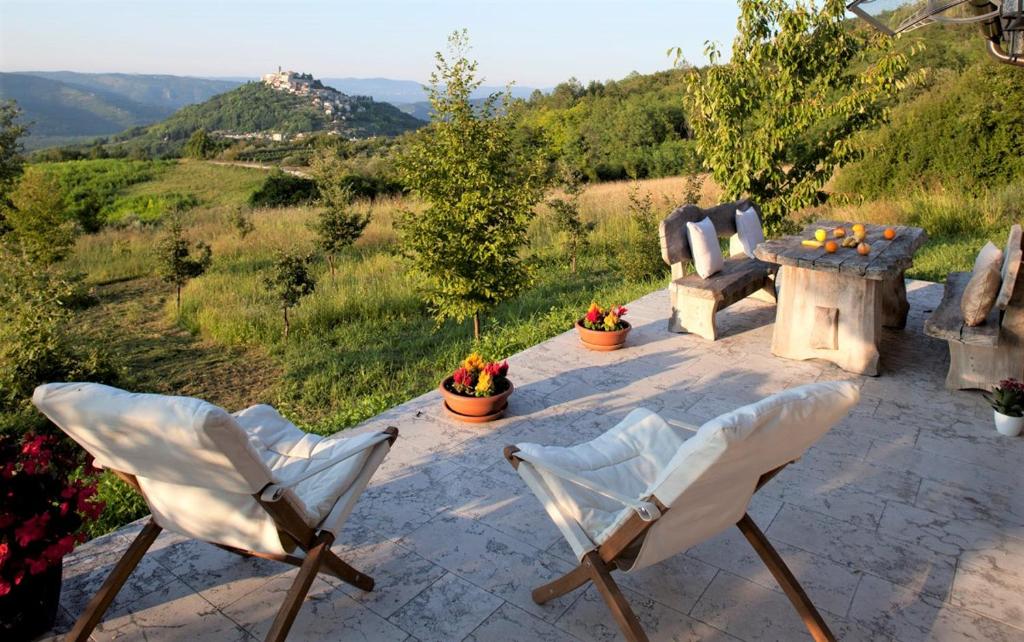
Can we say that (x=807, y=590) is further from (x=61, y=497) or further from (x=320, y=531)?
(x=61, y=497)

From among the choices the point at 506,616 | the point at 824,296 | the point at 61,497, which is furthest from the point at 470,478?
the point at 824,296

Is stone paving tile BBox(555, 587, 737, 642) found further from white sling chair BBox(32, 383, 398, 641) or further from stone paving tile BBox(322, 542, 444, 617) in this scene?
white sling chair BBox(32, 383, 398, 641)

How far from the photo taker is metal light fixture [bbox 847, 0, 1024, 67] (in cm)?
346

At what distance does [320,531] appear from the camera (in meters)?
2.15

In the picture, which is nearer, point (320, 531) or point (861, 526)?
point (320, 531)

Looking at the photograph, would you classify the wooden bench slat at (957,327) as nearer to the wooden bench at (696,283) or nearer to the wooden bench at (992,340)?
the wooden bench at (992,340)

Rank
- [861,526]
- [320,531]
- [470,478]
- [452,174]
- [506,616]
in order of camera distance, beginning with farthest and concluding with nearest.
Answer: [452,174]
[470,478]
[861,526]
[506,616]
[320,531]

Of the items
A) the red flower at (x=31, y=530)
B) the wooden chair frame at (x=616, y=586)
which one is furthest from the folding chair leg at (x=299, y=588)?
the red flower at (x=31, y=530)

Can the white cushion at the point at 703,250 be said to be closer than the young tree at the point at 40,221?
Yes

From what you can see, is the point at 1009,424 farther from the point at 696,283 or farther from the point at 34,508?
the point at 34,508

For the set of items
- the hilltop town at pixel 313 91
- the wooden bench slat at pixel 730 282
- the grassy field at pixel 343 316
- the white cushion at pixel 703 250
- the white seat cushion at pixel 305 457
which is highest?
the hilltop town at pixel 313 91

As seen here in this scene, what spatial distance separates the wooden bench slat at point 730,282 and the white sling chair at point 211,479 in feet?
11.2

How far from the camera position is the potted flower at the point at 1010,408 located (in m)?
3.62

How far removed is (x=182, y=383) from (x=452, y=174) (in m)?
3.69
